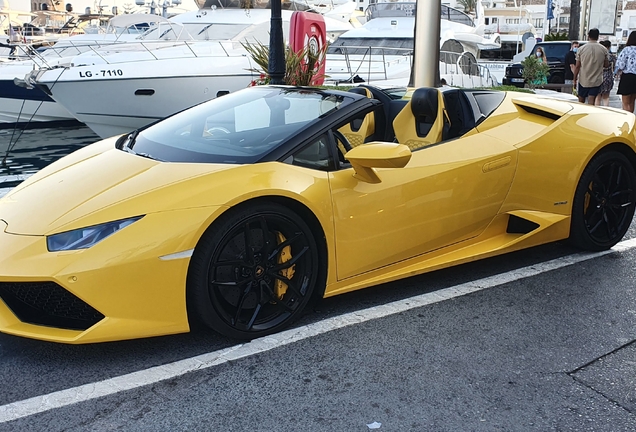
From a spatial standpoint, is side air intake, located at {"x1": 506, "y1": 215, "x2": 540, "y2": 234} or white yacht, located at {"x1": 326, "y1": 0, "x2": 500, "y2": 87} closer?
side air intake, located at {"x1": 506, "y1": 215, "x2": 540, "y2": 234}

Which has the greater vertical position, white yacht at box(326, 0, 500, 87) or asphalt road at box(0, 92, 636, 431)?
white yacht at box(326, 0, 500, 87)

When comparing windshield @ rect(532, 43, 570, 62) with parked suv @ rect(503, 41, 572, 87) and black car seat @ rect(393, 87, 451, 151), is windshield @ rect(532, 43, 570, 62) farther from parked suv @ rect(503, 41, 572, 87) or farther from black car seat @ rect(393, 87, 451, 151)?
black car seat @ rect(393, 87, 451, 151)

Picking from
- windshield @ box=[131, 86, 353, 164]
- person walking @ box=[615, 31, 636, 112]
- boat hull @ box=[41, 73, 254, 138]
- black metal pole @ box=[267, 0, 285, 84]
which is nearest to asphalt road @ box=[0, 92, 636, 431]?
windshield @ box=[131, 86, 353, 164]

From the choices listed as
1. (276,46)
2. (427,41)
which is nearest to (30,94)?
(276,46)

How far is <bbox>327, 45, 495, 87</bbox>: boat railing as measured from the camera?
13.0 m

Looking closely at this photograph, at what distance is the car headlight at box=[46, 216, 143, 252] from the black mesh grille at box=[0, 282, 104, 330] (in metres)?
0.17

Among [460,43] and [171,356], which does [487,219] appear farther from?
[460,43]

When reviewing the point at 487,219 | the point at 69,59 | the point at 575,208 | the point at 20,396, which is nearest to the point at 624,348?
the point at 487,219

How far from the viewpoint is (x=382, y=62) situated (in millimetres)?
13609

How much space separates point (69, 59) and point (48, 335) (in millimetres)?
11587

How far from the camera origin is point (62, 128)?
15133mm

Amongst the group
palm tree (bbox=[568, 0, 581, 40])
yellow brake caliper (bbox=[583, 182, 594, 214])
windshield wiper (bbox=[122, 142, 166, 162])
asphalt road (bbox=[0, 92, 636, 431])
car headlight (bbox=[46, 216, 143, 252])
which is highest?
palm tree (bbox=[568, 0, 581, 40])

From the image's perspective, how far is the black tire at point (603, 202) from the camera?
416 centimetres

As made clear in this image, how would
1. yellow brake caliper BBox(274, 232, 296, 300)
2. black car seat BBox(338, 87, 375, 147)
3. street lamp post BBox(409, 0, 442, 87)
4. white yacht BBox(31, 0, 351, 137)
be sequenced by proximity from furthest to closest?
1. white yacht BBox(31, 0, 351, 137)
2. street lamp post BBox(409, 0, 442, 87)
3. black car seat BBox(338, 87, 375, 147)
4. yellow brake caliper BBox(274, 232, 296, 300)
